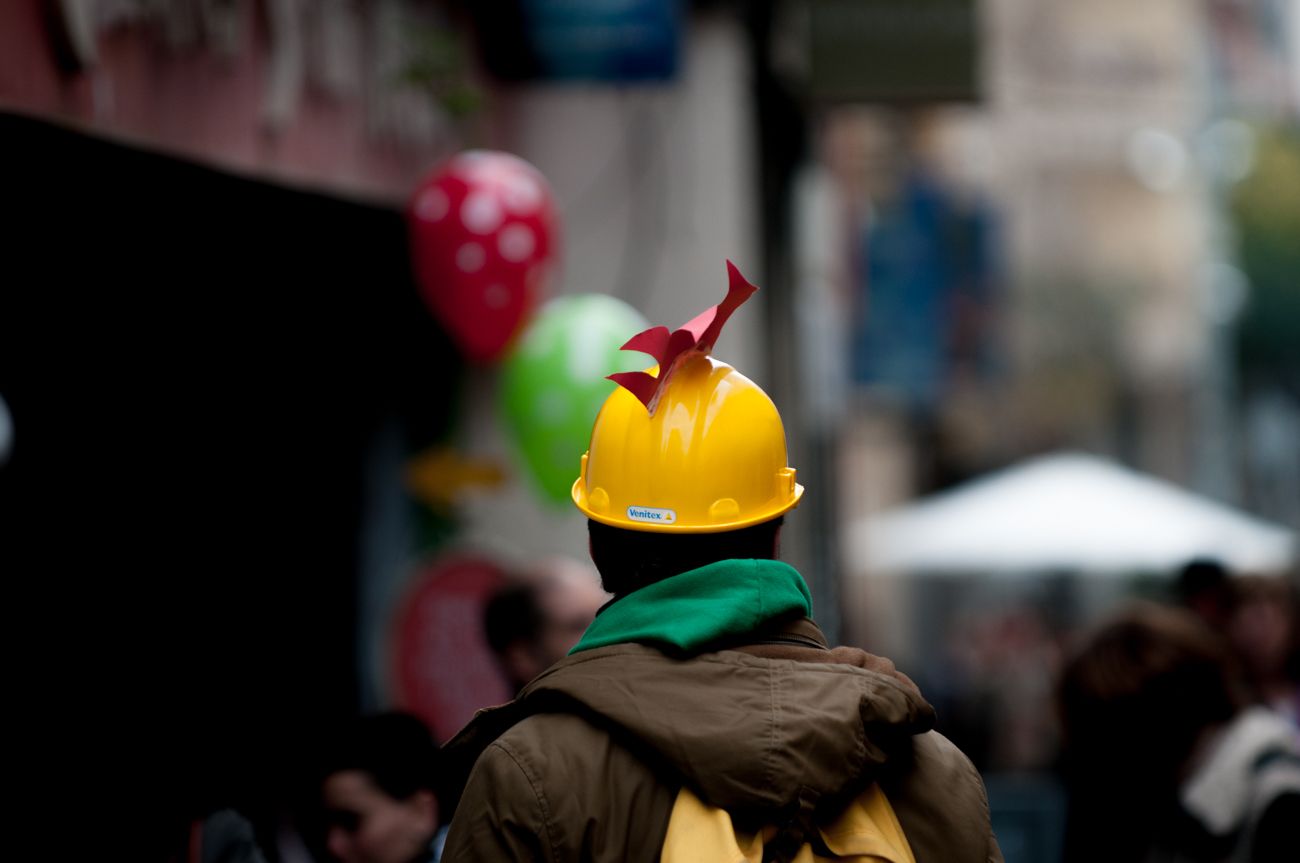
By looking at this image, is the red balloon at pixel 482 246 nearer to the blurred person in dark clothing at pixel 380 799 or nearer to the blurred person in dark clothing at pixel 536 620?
the blurred person in dark clothing at pixel 536 620

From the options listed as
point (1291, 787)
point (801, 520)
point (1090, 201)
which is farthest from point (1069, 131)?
point (1291, 787)

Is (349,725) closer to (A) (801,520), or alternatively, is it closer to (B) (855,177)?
(A) (801,520)

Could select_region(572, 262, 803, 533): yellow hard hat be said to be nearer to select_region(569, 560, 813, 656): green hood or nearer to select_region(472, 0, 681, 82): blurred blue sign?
select_region(569, 560, 813, 656): green hood

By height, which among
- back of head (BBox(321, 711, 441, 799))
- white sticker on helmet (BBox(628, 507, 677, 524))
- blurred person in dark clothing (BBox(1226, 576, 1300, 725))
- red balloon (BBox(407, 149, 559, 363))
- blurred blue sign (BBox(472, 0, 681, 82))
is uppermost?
blurred blue sign (BBox(472, 0, 681, 82))

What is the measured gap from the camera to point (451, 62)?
682cm

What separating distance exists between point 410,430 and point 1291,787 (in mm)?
5241

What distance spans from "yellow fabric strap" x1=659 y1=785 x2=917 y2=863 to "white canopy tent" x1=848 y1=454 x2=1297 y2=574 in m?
9.45

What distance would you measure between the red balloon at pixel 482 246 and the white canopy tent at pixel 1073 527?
6.60m

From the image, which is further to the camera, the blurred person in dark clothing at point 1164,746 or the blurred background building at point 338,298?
the blurred background building at point 338,298

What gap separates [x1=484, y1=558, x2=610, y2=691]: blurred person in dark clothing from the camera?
4781 mm

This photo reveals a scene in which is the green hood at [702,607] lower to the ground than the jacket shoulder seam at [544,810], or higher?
higher

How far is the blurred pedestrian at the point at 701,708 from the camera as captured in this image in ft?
7.32

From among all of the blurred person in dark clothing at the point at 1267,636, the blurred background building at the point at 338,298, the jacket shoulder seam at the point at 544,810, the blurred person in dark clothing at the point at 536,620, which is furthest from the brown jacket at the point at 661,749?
the blurred person in dark clothing at the point at 1267,636

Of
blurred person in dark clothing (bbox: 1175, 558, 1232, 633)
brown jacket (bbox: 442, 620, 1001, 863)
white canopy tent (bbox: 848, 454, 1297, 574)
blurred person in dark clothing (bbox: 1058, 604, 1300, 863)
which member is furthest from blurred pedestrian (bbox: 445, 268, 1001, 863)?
white canopy tent (bbox: 848, 454, 1297, 574)
